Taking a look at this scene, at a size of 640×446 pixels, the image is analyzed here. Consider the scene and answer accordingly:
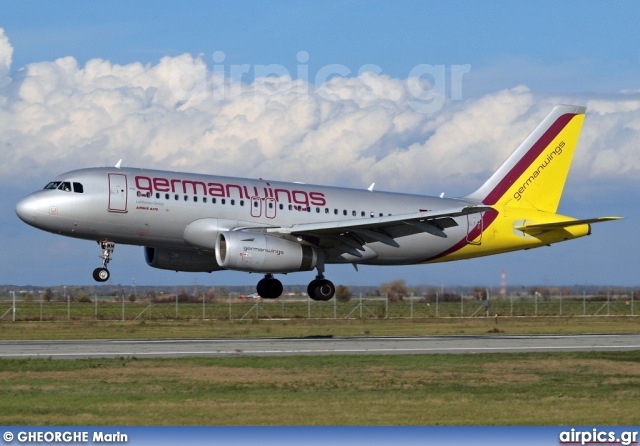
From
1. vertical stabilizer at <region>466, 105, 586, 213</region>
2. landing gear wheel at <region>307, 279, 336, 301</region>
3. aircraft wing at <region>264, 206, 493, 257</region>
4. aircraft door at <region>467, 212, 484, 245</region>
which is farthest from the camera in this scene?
vertical stabilizer at <region>466, 105, 586, 213</region>

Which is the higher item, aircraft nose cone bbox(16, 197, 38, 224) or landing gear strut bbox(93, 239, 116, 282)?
aircraft nose cone bbox(16, 197, 38, 224)

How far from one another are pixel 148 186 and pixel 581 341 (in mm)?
17369

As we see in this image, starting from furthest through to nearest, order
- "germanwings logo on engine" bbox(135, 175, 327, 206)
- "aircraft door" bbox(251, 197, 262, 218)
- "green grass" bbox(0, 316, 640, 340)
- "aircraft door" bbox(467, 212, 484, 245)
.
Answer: "aircraft door" bbox(467, 212, 484, 245) → "green grass" bbox(0, 316, 640, 340) → "aircraft door" bbox(251, 197, 262, 218) → "germanwings logo on engine" bbox(135, 175, 327, 206)

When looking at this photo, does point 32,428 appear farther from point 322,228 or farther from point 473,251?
point 473,251

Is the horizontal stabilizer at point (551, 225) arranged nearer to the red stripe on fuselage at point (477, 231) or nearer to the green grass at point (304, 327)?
the red stripe on fuselage at point (477, 231)

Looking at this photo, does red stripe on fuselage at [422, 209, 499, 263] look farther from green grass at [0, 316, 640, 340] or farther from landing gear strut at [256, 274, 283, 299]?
landing gear strut at [256, 274, 283, 299]

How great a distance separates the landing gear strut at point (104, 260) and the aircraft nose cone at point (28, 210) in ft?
9.53

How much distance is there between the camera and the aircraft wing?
41.9 meters

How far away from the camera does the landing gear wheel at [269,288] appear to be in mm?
46688

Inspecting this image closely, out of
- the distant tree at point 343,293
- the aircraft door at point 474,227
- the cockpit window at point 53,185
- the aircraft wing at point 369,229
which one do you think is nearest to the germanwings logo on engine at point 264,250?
the aircraft wing at point 369,229

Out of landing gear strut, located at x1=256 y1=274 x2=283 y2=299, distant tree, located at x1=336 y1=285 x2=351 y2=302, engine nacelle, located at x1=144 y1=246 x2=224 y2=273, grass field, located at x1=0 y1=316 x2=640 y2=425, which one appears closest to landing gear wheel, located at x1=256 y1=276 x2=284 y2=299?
landing gear strut, located at x1=256 y1=274 x2=283 y2=299

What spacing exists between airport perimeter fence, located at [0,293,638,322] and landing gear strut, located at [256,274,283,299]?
18.1 metres

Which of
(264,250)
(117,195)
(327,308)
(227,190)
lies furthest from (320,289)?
(327,308)
